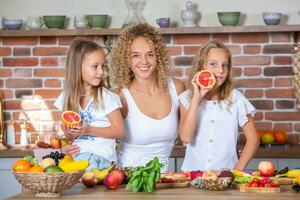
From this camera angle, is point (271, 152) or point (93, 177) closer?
point (93, 177)

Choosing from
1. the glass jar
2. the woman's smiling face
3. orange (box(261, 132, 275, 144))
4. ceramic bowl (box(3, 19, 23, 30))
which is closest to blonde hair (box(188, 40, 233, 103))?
the woman's smiling face

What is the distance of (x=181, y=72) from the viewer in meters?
6.14

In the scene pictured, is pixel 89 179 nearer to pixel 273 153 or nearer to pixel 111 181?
pixel 111 181

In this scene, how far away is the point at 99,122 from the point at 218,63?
2.35 ft

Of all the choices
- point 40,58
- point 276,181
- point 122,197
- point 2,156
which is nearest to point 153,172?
point 122,197

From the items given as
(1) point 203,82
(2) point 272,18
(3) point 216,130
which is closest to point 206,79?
(1) point 203,82

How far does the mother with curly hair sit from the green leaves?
0.75 meters

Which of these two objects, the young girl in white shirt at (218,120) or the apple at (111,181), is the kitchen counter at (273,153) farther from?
the apple at (111,181)

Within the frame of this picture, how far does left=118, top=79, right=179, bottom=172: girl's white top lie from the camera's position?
4258mm

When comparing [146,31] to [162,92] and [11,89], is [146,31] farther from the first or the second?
[11,89]

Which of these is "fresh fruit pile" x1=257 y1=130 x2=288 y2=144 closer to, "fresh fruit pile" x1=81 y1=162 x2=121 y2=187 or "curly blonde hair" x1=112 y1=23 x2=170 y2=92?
"curly blonde hair" x1=112 y1=23 x2=170 y2=92

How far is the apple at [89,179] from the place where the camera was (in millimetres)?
3580

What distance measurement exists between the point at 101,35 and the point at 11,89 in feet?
2.78

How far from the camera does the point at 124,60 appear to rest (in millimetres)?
4324
